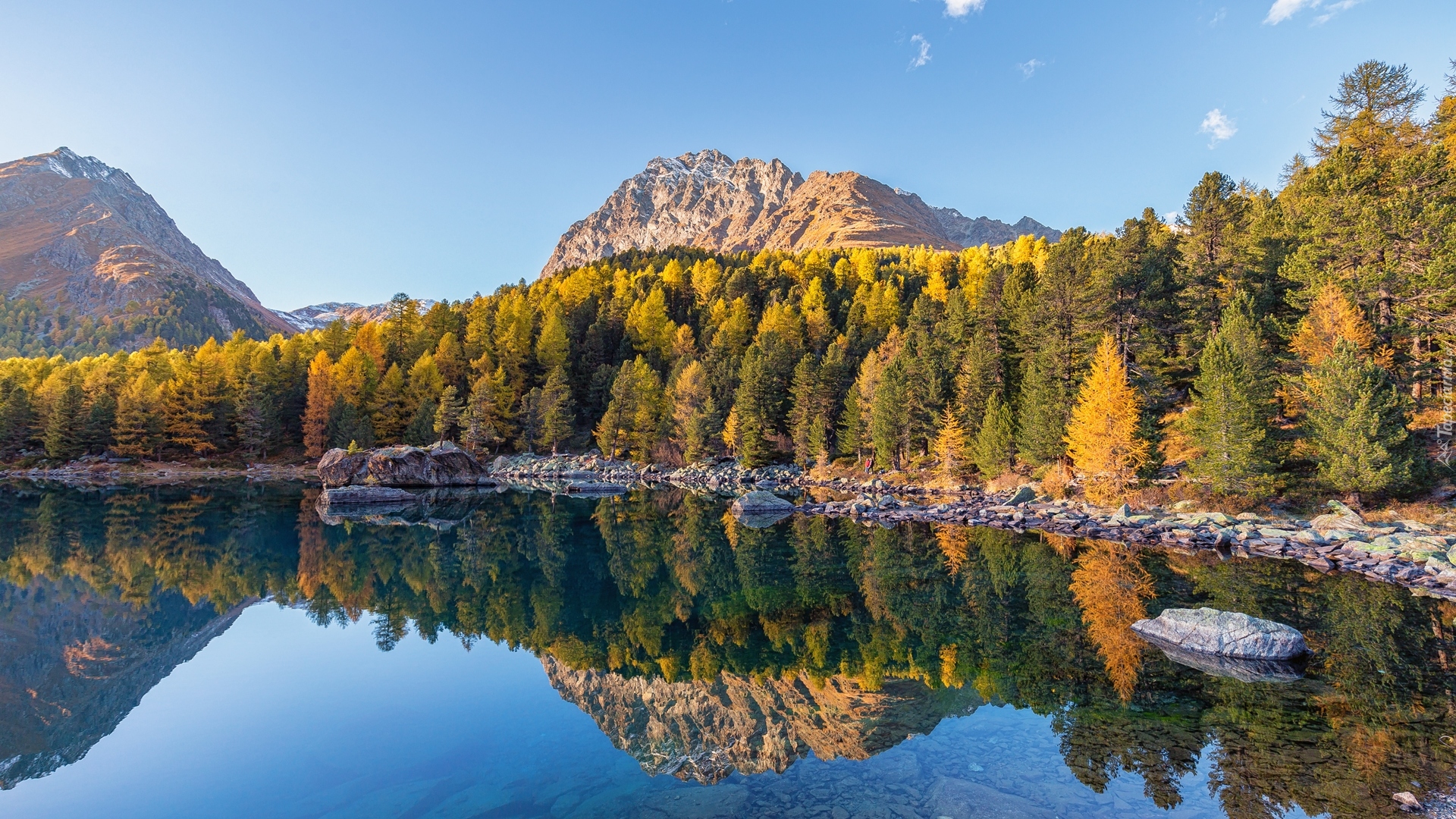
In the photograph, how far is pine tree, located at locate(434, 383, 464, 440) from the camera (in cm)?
7312

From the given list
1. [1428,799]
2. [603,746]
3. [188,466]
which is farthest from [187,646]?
[188,466]

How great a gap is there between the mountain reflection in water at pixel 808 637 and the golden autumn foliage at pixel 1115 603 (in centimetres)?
11

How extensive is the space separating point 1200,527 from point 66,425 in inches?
3963

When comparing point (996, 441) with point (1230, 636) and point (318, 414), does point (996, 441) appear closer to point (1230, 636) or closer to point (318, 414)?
point (1230, 636)

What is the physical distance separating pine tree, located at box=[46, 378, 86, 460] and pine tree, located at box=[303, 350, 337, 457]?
21056 millimetres

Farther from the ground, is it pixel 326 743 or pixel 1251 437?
pixel 1251 437

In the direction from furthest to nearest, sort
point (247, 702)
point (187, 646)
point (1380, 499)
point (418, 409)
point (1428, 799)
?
point (418, 409) → point (1380, 499) → point (187, 646) → point (247, 702) → point (1428, 799)

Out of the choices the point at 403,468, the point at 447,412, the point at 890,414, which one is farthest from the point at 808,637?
the point at 447,412

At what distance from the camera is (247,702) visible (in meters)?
13.4

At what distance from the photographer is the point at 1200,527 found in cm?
2983

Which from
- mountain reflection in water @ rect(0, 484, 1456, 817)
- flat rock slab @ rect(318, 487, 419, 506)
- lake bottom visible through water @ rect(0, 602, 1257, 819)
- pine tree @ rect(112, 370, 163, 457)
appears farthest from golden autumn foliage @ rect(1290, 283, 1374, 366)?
pine tree @ rect(112, 370, 163, 457)

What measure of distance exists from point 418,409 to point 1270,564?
3085 inches

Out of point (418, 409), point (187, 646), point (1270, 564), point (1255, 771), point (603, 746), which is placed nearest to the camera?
point (1255, 771)

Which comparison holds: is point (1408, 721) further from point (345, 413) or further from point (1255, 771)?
point (345, 413)
